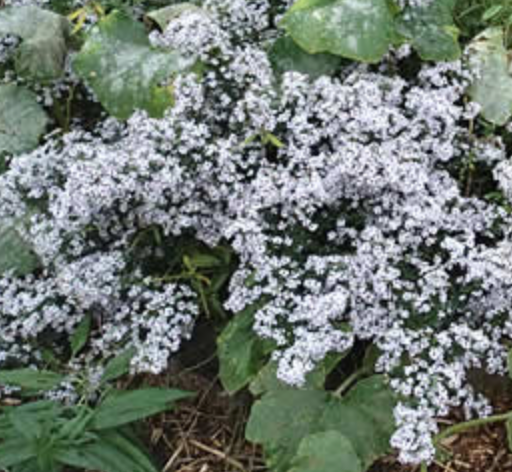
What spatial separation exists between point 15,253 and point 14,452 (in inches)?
23.2

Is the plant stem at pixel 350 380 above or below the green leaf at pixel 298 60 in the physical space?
below

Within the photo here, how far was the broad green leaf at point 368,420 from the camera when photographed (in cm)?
197

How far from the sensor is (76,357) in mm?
2379

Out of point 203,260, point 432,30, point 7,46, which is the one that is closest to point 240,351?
point 203,260

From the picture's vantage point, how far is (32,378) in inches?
83.0

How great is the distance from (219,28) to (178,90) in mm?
256

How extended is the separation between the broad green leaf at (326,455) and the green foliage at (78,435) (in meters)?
0.33

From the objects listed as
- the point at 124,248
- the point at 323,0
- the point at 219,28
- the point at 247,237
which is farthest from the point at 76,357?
the point at 323,0

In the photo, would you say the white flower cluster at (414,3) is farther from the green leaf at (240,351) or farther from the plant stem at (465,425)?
the plant stem at (465,425)

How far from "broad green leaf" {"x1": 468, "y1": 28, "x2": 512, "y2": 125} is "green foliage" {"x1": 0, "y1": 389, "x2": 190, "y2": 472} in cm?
98

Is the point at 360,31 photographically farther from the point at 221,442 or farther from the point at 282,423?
the point at 221,442

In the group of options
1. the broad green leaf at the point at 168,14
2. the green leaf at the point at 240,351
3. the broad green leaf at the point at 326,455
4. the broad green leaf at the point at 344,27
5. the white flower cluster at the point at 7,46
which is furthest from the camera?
the white flower cluster at the point at 7,46

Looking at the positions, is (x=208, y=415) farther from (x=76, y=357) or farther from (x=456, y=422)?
(x=456, y=422)

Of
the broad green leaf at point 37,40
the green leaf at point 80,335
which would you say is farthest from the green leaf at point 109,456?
the broad green leaf at point 37,40
